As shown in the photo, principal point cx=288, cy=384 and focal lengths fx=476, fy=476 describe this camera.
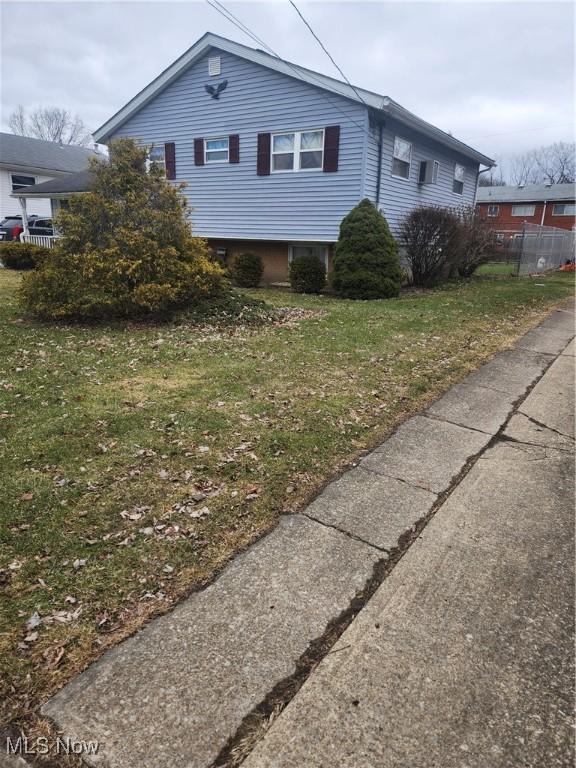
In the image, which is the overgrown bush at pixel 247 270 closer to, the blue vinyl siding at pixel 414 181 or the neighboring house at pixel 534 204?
the blue vinyl siding at pixel 414 181

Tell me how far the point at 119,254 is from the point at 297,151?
703cm

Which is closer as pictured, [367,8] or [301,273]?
[367,8]

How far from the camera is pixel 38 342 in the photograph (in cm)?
675

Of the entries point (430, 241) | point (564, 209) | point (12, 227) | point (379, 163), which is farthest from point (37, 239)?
point (564, 209)

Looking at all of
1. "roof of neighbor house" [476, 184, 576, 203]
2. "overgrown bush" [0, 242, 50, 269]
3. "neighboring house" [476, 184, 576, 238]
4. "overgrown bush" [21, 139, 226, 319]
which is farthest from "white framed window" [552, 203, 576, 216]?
"overgrown bush" [21, 139, 226, 319]

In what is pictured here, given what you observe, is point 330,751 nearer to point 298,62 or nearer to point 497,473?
point 497,473

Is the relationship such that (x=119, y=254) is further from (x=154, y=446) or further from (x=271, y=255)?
(x=271, y=255)

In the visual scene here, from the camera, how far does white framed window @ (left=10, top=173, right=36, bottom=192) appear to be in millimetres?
27484

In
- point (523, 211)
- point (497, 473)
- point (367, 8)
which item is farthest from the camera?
point (523, 211)

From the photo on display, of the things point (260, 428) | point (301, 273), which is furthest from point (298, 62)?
point (260, 428)

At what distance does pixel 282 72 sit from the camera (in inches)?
486

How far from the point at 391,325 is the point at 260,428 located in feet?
15.9

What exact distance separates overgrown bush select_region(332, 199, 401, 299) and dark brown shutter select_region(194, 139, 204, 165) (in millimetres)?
5873

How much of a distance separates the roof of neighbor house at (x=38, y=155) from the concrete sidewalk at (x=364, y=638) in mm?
30530
